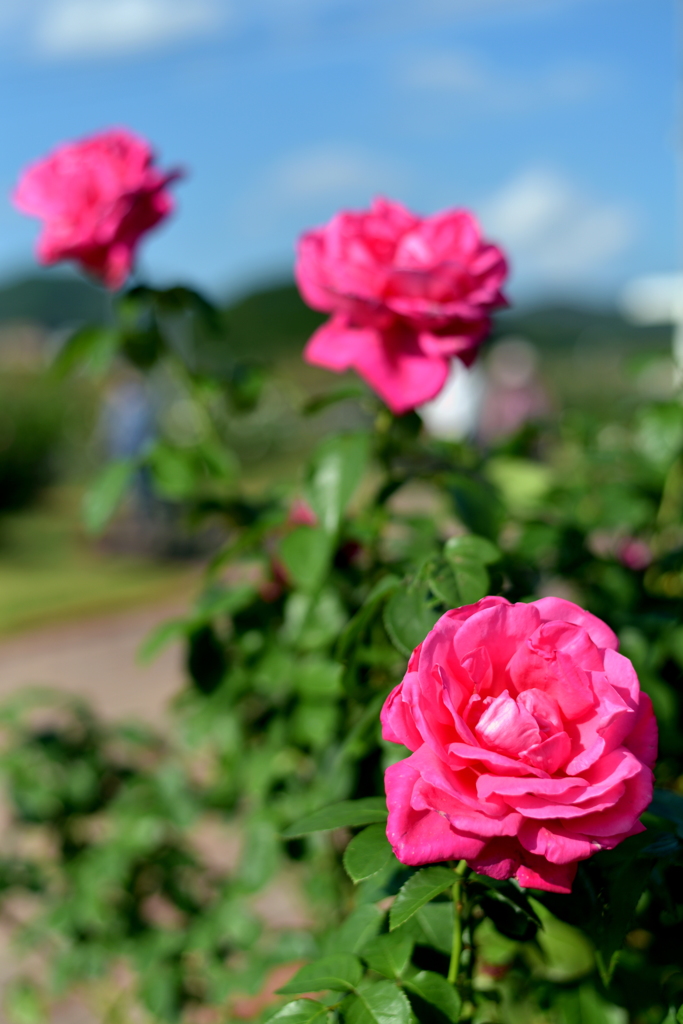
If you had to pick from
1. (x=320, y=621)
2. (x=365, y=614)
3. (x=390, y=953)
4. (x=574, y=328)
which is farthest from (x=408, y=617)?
(x=574, y=328)

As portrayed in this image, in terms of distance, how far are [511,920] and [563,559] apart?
0.74 m

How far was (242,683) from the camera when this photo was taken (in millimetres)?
1526

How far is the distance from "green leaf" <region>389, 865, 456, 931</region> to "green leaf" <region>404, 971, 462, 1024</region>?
0.09 m

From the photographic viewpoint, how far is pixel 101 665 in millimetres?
6152

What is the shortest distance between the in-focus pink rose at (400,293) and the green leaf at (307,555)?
186 mm

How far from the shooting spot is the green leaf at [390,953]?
82 cm

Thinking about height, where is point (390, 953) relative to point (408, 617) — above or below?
below

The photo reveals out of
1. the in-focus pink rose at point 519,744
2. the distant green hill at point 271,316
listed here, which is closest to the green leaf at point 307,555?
the in-focus pink rose at point 519,744

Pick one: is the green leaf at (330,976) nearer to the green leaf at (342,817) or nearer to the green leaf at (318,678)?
the green leaf at (342,817)

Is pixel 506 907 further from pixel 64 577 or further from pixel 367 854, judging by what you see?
pixel 64 577

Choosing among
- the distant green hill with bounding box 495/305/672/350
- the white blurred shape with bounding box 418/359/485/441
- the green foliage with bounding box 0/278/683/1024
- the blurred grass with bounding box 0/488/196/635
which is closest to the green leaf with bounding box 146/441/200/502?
the green foliage with bounding box 0/278/683/1024

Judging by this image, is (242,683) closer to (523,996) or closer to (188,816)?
(188,816)

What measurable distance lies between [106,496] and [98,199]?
49 centimetres

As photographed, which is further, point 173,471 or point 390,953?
point 173,471
